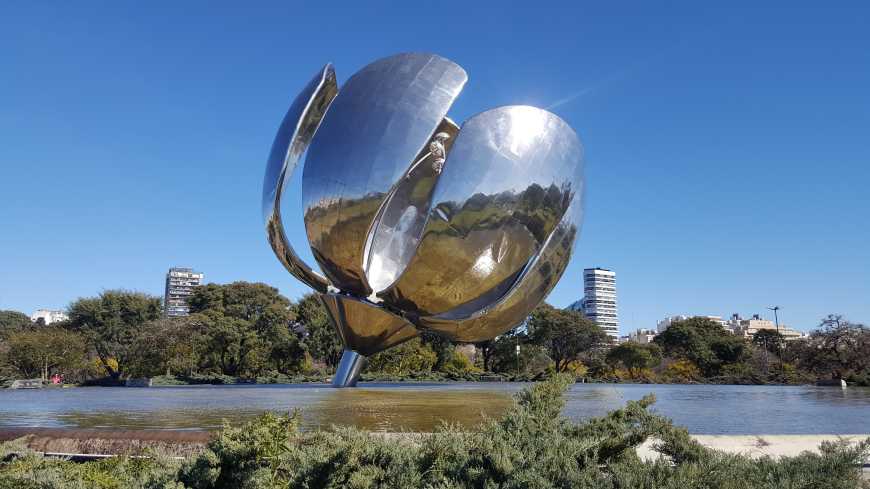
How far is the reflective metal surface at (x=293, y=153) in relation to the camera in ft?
33.2

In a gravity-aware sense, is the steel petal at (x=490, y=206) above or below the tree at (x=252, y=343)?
above

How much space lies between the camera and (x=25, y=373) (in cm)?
3045

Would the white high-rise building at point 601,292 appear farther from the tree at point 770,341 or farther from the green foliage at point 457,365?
the green foliage at point 457,365

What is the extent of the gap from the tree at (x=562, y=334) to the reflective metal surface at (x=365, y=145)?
33043 mm

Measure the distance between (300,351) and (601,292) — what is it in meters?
162

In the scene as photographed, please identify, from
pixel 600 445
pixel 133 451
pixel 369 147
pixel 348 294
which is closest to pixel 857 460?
pixel 600 445

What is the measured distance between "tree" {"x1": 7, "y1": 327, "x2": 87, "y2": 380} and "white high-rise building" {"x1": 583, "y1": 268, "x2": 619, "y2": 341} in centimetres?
15964

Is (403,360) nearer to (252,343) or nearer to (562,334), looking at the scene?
(252,343)

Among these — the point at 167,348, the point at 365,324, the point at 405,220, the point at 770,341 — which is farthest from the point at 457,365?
the point at 770,341

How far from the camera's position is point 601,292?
186000 mm

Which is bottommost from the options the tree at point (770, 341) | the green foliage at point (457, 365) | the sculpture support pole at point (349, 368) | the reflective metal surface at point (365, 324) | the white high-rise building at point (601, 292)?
the green foliage at point (457, 365)

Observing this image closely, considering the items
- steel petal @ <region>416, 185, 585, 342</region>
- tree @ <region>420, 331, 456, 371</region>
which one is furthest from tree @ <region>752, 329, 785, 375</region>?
steel petal @ <region>416, 185, 585, 342</region>

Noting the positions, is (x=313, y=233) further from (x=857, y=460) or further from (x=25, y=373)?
(x=25, y=373)

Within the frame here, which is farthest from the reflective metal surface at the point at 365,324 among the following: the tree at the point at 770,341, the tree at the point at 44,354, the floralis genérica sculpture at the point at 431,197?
the tree at the point at 770,341
